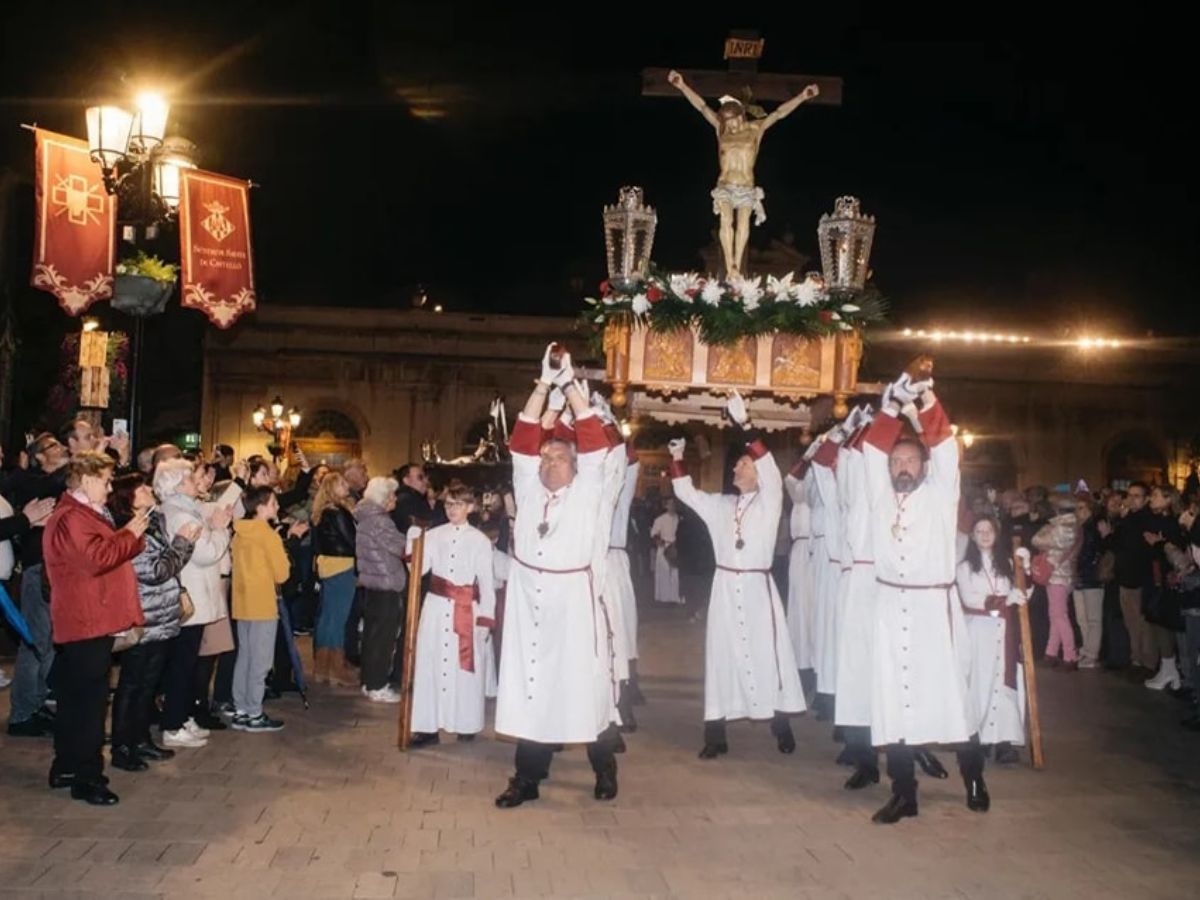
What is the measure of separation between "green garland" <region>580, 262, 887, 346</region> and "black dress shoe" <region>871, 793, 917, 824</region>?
10.5 ft

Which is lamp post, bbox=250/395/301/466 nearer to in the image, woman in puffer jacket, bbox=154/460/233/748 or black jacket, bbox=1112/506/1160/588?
woman in puffer jacket, bbox=154/460/233/748

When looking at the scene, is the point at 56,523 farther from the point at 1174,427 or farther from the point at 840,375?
the point at 1174,427

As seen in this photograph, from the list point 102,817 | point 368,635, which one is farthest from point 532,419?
point 368,635

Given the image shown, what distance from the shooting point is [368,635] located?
1027 cm

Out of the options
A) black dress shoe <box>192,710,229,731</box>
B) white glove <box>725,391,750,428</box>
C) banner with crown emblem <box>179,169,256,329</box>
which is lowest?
black dress shoe <box>192,710,229,731</box>

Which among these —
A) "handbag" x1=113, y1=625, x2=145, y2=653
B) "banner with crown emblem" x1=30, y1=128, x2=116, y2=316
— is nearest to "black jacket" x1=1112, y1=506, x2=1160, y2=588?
"handbag" x1=113, y1=625, x2=145, y2=653

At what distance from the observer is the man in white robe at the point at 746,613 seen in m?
7.97

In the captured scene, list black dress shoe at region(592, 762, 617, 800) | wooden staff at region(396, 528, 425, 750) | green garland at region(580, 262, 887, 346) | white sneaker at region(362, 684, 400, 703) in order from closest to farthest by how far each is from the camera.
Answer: black dress shoe at region(592, 762, 617, 800) → green garland at region(580, 262, 887, 346) → wooden staff at region(396, 528, 425, 750) → white sneaker at region(362, 684, 400, 703)

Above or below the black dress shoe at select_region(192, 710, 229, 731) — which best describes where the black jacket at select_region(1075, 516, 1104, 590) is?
above

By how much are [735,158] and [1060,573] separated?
7.19m

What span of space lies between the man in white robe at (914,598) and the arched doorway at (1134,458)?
3295 centimetres

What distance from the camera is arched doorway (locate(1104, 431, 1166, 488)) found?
3612 centimetres

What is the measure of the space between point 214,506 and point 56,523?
1.65 metres

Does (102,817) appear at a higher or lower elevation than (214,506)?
lower
